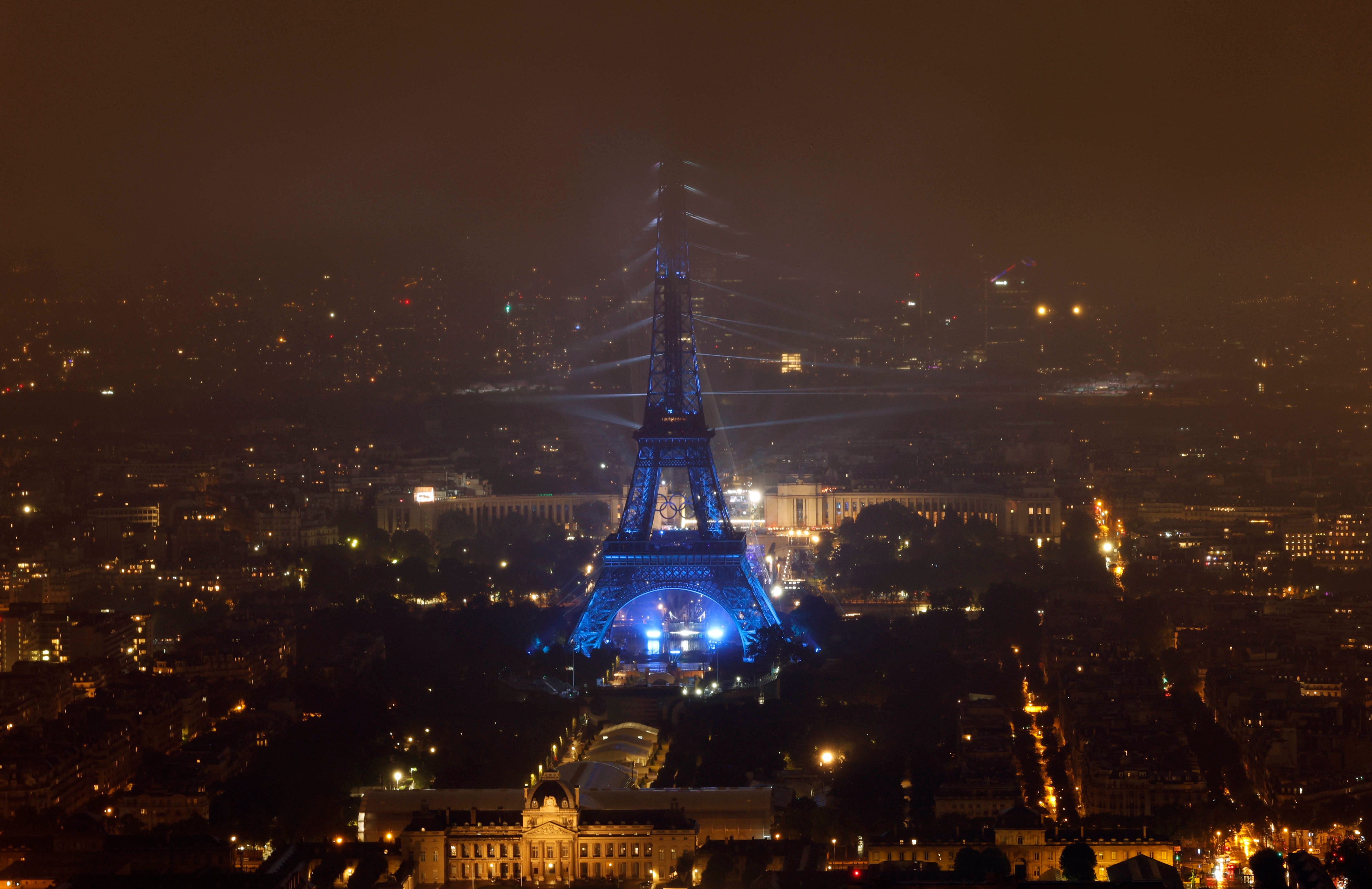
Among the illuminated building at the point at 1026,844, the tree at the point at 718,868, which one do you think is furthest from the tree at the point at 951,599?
the tree at the point at 718,868

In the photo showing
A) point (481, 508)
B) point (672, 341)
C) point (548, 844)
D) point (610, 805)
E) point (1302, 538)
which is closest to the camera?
point (548, 844)

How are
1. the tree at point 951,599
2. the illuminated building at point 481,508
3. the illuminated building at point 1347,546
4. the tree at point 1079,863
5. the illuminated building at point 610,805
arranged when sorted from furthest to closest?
the illuminated building at point 481,508 → the illuminated building at point 1347,546 → the tree at point 951,599 → the illuminated building at point 610,805 → the tree at point 1079,863

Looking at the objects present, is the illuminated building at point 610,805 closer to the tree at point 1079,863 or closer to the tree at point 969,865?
the tree at point 969,865

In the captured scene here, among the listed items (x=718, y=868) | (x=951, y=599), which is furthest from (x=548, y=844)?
(x=951, y=599)

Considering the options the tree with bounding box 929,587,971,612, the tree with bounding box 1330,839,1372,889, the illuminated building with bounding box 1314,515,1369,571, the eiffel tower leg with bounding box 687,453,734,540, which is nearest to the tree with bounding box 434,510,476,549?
the tree with bounding box 929,587,971,612

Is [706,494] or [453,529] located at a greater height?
[706,494]

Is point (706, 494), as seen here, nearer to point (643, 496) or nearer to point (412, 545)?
point (643, 496)

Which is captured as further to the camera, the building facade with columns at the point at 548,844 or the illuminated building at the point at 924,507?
the illuminated building at the point at 924,507
